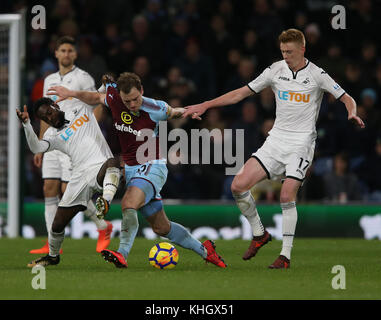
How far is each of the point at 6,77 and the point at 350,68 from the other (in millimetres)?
5484

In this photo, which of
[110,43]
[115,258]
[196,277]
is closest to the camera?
[196,277]

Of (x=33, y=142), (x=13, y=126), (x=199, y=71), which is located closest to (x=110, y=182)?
(x=33, y=142)

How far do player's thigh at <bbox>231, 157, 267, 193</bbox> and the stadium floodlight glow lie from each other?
17.4 feet

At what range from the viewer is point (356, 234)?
13.0 m

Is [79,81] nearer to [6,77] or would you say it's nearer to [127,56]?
[6,77]

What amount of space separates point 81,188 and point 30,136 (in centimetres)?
71

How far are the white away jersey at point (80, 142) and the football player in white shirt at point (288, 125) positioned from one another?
105 centimetres

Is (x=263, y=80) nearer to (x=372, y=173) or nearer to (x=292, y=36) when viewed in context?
(x=292, y=36)

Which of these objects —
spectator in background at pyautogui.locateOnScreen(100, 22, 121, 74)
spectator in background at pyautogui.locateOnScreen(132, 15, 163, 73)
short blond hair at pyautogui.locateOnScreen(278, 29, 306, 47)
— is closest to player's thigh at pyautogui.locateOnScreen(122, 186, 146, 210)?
short blond hair at pyautogui.locateOnScreen(278, 29, 306, 47)

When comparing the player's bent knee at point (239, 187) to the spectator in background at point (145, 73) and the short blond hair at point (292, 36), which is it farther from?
the spectator in background at point (145, 73)

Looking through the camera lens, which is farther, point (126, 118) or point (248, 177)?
point (248, 177)

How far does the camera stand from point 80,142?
28.2ft

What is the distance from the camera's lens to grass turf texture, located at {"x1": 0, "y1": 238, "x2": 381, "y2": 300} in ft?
20.9

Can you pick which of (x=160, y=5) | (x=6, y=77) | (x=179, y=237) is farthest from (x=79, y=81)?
(x=160, y=5)
